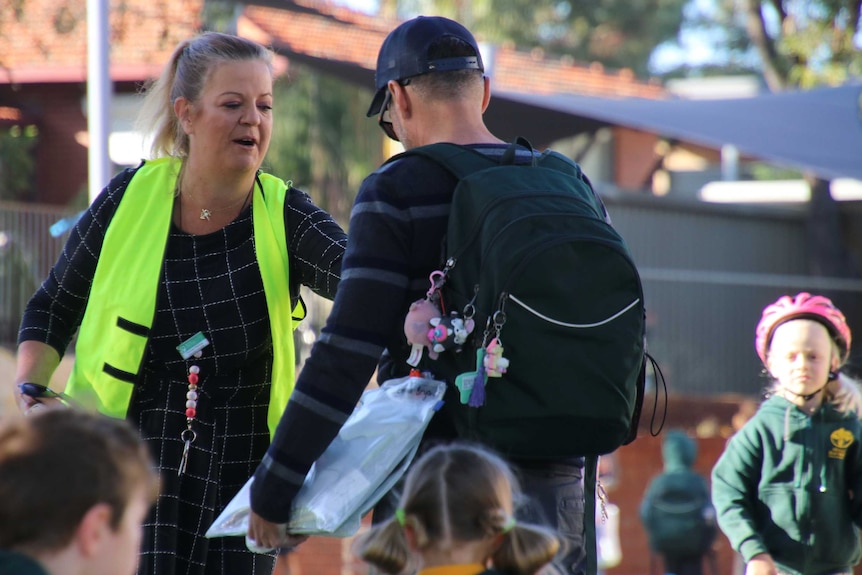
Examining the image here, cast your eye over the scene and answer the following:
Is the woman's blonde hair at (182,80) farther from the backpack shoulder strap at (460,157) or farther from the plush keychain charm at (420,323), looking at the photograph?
the plush keychain charm at (420,323)

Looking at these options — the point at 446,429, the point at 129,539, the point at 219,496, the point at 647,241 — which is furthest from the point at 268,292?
the point at 647,241

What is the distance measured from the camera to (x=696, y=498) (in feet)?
28.2

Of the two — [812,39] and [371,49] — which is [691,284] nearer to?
[812,39]

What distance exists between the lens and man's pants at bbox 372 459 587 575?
9.32 feet

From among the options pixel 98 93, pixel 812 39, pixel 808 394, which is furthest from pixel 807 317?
pixel 812 39

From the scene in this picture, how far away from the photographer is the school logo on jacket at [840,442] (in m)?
4.83

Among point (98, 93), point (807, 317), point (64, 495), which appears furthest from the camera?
point (98, 93)

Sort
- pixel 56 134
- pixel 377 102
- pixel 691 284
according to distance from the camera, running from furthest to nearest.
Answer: pixel 56 134
pixel 691 284
pixel 377 102

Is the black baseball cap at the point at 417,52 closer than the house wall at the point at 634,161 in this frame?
Yes

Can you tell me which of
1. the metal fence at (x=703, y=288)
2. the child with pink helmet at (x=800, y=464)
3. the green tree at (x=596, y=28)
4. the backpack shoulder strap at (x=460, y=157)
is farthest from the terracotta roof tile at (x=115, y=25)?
the green tree at (x=596, y=28)

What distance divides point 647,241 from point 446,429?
1240 cm

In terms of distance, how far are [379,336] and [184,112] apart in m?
1.12

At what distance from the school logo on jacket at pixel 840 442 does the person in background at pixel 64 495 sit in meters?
3.25

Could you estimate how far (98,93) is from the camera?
7.19 m
